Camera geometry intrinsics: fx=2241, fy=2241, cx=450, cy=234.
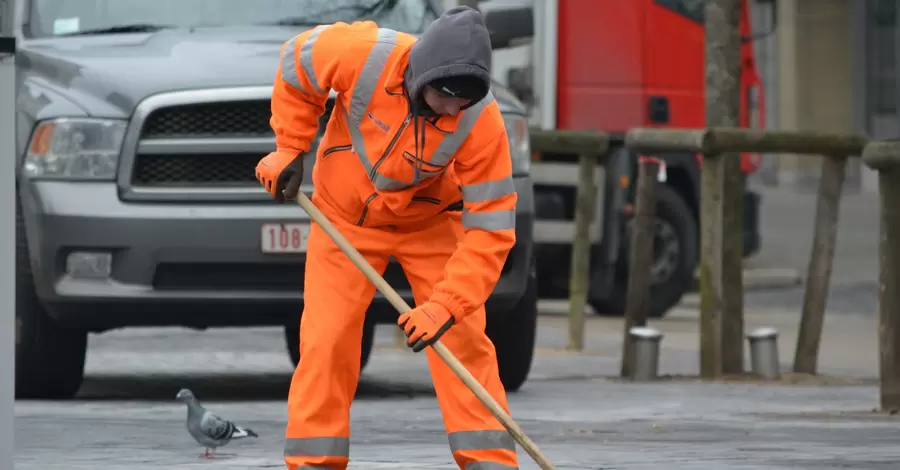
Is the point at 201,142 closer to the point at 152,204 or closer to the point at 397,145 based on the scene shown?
the point at 152,204

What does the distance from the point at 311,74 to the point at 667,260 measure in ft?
32.0

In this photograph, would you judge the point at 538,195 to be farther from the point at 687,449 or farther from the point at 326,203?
the point at 326,203

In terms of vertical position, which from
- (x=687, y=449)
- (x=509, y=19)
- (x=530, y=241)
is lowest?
(x=687, y=449)

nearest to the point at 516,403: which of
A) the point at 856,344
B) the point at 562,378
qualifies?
the point at 562,378

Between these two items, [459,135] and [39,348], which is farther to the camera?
[39,348]

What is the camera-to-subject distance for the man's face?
17.7ft

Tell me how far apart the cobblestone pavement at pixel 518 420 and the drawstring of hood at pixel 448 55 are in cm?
141

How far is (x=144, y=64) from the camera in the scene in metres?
8.36

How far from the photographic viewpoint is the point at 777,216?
2711cm

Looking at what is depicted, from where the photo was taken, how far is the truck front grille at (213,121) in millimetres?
8188

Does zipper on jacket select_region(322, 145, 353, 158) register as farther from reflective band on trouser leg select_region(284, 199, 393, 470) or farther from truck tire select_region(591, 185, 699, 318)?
truck tire select_region(591, 185, 699, 318)

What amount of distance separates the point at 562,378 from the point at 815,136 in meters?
1.55

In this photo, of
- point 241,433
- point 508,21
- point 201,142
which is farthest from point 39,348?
point 508,21

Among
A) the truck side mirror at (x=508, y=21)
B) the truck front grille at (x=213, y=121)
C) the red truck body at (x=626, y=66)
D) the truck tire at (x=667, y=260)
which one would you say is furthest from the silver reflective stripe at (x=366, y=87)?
the truck tire at (x=667, y=260)
